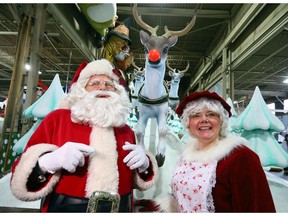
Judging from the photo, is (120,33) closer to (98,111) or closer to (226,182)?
(98,111)

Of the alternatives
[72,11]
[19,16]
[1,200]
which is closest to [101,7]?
[19,16]

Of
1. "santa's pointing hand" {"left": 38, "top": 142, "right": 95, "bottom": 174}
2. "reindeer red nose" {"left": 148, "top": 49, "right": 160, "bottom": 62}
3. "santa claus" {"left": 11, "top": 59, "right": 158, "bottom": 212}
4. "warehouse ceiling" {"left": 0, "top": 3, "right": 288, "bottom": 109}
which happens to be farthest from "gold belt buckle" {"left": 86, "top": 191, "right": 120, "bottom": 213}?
"warehouse ceiling" {"left": 0, "top": 3, "right": 288, "bottom": 109}

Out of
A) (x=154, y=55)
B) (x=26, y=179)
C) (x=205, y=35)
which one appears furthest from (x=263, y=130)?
(x=205, y=35)

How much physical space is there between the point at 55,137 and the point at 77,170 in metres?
0.22

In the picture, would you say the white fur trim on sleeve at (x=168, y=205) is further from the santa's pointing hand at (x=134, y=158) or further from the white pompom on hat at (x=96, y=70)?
the white pompom on hat at (x=96, y=70)

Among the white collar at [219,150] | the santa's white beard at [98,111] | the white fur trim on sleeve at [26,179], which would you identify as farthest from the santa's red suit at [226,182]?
the white fur trim on sleeve at [26,179]

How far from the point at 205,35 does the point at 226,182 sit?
196 inches

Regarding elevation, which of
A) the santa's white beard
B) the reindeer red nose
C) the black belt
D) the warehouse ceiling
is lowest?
the black belt

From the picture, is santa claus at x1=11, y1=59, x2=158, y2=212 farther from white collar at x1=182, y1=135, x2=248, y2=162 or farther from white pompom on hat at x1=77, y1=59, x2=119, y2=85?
white collar at x1=182, y1=135, x2=248, y2=162

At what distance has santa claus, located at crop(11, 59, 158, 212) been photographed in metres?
0.97

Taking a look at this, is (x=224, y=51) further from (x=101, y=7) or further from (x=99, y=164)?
(x=99, y=164)

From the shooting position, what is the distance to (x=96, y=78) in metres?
1.33

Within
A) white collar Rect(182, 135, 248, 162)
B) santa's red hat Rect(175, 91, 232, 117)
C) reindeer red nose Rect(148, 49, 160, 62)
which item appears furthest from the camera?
reindeer red nose Rect(148, 49, 160, 62)

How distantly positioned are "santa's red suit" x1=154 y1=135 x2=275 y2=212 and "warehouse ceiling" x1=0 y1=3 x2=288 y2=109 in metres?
1.51
